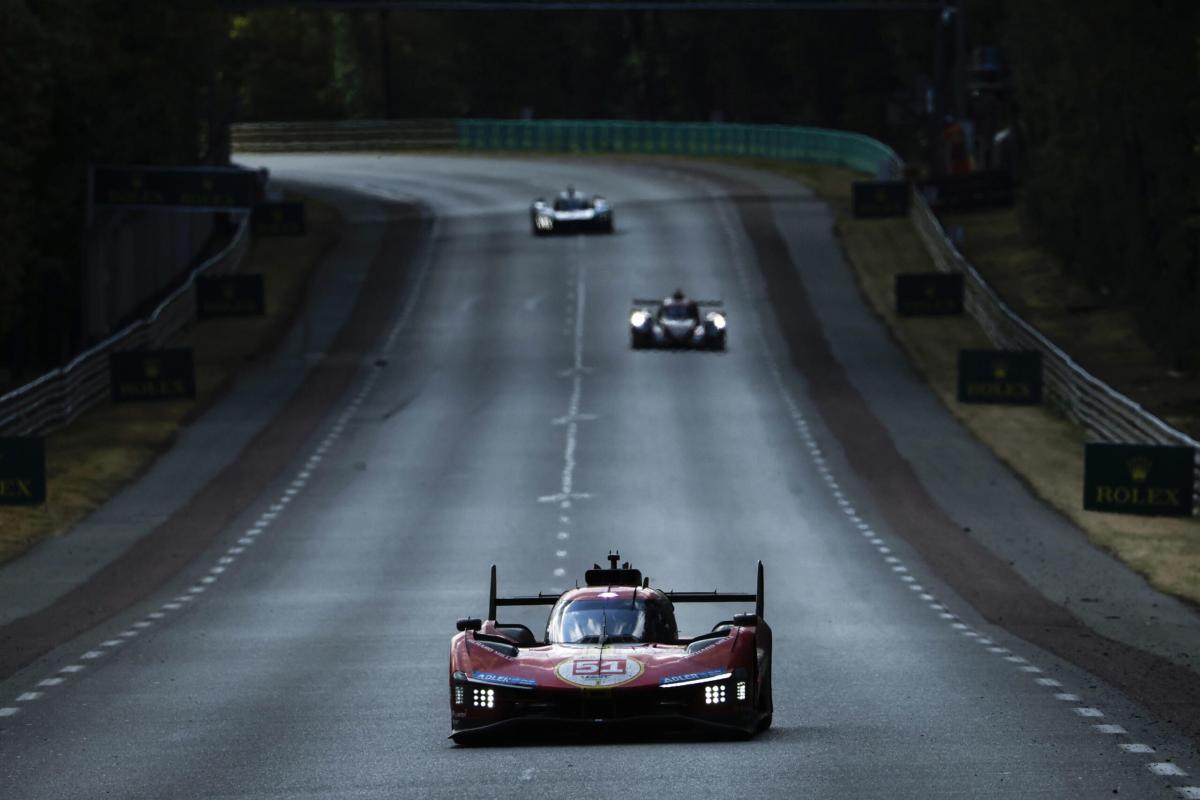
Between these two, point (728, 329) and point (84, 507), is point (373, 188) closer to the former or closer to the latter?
point (728, 329)

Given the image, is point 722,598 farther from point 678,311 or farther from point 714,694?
point 678,311

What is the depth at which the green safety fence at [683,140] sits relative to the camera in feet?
343

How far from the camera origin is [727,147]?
112625mm

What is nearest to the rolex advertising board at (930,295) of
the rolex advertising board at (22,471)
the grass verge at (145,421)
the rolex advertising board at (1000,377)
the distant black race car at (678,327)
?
the distant black race car at (678,327)

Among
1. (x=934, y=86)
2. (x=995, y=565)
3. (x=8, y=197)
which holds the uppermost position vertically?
(x=934, y=86)

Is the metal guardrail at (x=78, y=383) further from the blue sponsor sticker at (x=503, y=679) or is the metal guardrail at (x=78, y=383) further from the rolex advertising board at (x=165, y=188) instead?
the blue sponsor sticker at (x=503, y=679)

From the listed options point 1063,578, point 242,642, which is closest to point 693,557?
point 1063,578

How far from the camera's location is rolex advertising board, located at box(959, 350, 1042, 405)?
4956cm

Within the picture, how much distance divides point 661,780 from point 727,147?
100294 mm

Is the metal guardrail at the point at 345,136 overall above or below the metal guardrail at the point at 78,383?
above

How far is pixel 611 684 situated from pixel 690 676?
0.59 meters

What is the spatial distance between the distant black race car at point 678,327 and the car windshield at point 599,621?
138 ft

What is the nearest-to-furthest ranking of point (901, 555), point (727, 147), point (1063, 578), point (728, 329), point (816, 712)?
point (816, 712) → point (1063, 578) → point (901, 555) → point (728, 329) → point (727, 147)

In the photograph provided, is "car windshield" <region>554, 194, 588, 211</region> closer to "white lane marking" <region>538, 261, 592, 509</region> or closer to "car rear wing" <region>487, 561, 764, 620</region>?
→ "white lane marking" <region>538, 261, 592, 509</region>
